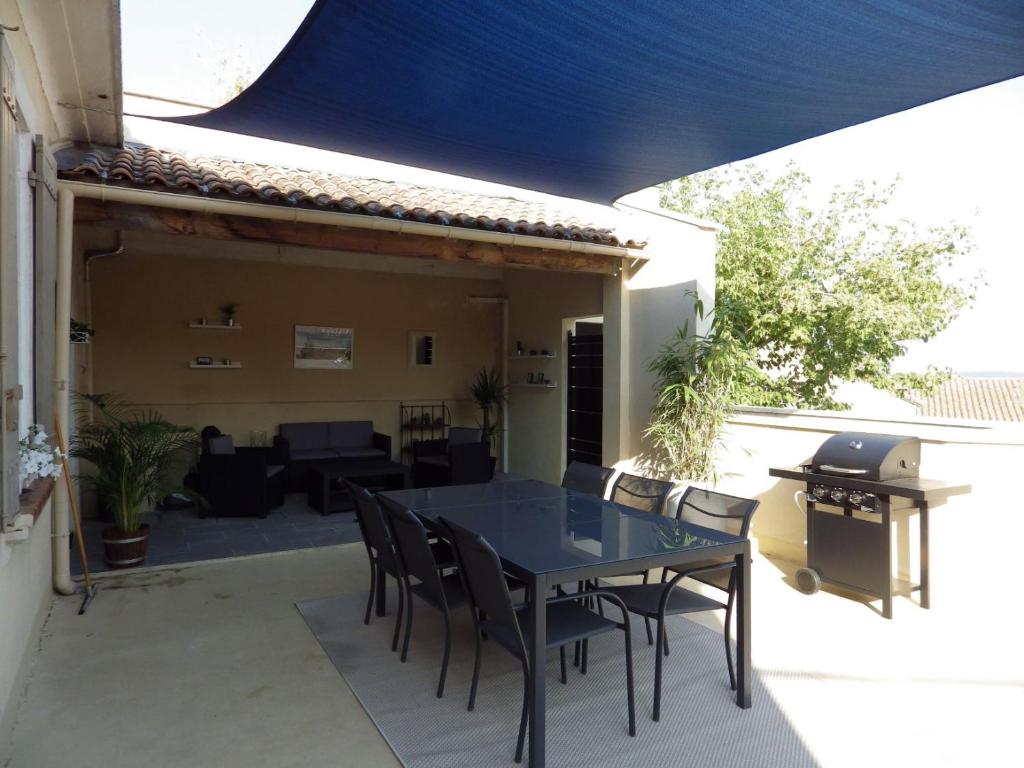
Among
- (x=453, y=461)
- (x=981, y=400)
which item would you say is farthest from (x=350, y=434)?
(x=981, y=400)

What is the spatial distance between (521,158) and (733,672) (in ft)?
10.2

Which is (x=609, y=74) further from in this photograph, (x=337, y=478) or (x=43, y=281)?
(x=337, y=478)

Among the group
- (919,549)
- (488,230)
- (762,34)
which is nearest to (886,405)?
(919,549)

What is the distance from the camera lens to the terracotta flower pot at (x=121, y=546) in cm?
533

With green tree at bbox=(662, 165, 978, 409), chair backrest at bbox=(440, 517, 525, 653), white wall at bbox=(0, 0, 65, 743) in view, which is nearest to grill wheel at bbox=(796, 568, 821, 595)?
chair backrest at bbox=(440, 517, 525, 653)

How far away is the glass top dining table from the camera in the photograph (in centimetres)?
280

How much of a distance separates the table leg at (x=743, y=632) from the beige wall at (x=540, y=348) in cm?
515

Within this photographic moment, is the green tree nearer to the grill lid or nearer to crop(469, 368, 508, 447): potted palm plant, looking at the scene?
crop(469, 368, 508, 447): potted palm plant

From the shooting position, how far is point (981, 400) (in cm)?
2303

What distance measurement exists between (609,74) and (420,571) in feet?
8.43

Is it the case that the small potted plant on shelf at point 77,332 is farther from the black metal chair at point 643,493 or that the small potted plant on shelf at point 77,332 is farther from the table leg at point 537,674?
the table leg at point 537,674

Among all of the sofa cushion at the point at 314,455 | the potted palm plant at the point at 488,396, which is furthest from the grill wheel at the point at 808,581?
the sofa cushion at the point at 314,455

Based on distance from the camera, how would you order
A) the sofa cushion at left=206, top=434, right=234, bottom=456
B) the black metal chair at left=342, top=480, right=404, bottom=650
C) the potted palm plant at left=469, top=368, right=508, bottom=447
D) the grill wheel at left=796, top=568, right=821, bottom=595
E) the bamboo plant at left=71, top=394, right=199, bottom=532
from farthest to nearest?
1. the potted palm plant at left=469, top=368, right=508, bottom=447
2. the sofa cushion at left=206, top=434, right=234, bottom=456
3. the bamboo plant at left=71, top=394, right=199, bottom=532
4. the grill wheel at left=796, top=568, right=821, bottom=595
5. the black metal chair at left=342, top=480, right=404, bottom=650

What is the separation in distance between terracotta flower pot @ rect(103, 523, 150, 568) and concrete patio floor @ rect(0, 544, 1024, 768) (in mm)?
359
